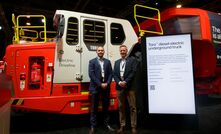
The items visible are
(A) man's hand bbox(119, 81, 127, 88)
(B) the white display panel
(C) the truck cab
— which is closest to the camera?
(B) the white display panel

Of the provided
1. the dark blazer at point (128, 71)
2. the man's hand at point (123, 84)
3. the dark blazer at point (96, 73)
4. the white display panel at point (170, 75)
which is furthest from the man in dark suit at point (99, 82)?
the white display panel at point (170, 75)

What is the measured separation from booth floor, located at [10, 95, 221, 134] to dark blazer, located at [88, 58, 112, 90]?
1027 millimetres

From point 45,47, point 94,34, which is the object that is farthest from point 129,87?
point 45,47

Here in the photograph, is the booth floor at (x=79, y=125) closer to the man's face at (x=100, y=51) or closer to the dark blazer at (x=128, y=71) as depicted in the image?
the dark blazer at (x=128, y=71)

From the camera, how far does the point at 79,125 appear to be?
19.9ft

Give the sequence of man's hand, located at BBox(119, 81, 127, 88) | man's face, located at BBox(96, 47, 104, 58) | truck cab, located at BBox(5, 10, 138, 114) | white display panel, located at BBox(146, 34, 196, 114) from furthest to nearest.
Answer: man's face, located at BBox(96, 47, 104, 58) < truck cab, located at BBox(5, 10, 138, 114) < man's hand, located at BBox(119, 81, 127, 88) < white display panel, located at BBox(146, 34, 196, 114)

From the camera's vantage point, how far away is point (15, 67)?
5.38 m

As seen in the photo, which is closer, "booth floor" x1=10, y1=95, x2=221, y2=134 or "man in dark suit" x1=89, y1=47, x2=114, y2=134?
"booth floor" x1=10, y1=95, x2=221, y2=134

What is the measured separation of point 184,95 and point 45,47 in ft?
10.3

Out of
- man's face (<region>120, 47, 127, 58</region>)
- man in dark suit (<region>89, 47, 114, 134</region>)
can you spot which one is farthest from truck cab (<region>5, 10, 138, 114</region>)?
man's face (<region>120, 47, 127, 58</region>)

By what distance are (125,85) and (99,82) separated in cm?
55

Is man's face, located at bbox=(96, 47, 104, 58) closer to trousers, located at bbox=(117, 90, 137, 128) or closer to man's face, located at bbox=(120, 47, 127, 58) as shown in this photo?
man's face, located at bbox=(120, 47, 127, 58)

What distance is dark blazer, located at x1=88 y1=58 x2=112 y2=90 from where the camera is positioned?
5.34m

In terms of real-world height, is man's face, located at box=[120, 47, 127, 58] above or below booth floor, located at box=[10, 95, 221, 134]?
above
